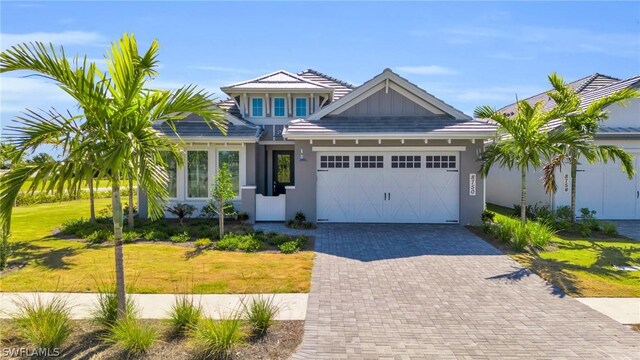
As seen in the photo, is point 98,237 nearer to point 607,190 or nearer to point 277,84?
point 277,84

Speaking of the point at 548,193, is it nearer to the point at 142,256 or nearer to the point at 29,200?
the point at 142,256

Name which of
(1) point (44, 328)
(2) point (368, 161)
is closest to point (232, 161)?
(2) point (368, 161)

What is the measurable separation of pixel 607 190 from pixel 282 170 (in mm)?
14222

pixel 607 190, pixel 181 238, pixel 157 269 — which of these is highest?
pixel 607 190

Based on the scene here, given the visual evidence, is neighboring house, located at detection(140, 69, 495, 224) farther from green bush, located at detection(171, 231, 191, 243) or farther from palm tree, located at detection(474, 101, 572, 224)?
green bush, located at detection(171, 231, 191, 243)

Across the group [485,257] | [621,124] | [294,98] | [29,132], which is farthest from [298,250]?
[621,124]

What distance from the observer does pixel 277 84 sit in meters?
18.0

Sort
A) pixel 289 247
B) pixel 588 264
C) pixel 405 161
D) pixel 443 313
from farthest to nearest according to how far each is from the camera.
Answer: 1. pixel 405 161
2. pixel 289 247
3. pixel 588 264
4. pixel 443 313

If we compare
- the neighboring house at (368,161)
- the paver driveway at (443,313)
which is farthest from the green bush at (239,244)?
the neighboring house at (368,161)

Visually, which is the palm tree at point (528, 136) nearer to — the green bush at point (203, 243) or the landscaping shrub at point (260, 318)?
the landscaping shrub at point (260, 318)

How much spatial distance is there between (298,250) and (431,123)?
7.55 meters

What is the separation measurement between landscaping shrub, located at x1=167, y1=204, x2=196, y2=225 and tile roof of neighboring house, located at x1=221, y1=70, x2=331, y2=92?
18.9 ft

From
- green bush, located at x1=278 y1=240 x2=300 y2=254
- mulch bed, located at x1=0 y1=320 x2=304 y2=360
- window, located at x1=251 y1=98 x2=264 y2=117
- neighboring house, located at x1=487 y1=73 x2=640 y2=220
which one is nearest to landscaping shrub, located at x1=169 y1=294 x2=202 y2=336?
mulch bed, located at x1=0 y1=320 x2=304 y2=360

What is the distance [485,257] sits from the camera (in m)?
10.5
